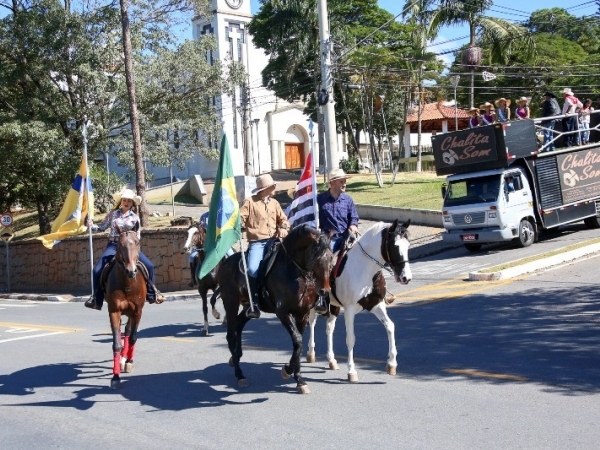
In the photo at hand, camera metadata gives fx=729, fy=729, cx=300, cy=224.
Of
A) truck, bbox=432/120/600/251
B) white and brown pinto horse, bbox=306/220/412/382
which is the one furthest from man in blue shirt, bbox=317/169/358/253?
truck, bbox=432/120/600/251

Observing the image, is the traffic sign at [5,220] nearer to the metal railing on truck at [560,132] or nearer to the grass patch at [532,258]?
the grass patch at [532,258]

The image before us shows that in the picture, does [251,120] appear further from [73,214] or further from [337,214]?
[337,214]

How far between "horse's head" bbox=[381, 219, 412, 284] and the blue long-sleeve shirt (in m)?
1.40

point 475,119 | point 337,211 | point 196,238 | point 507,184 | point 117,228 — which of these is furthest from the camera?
point 475,119

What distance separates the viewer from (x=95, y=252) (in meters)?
26.0

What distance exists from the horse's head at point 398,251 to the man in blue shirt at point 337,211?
1270 millimetres

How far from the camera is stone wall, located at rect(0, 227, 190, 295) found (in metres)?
23.0

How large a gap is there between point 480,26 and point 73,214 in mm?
29261

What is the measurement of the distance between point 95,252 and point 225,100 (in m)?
24.2

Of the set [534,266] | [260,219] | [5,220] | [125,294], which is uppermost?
[5,220]

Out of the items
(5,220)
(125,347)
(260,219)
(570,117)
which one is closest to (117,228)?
(125,347)

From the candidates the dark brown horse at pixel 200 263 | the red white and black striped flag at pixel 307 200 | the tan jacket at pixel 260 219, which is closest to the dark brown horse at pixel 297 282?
the tan jacket at pixel 260 219

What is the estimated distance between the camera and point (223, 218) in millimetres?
8820

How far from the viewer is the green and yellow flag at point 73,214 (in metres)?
12.0
